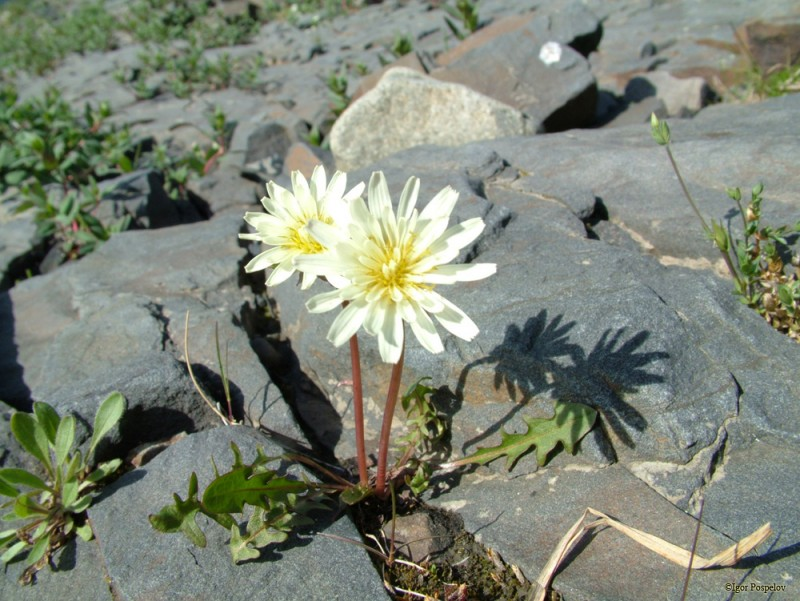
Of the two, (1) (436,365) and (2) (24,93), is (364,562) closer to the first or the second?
(1) (436,365)

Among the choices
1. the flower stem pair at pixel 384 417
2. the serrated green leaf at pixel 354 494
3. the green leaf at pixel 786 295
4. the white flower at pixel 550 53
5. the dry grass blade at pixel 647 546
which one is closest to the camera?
the dry grass blade at pixel 647 546

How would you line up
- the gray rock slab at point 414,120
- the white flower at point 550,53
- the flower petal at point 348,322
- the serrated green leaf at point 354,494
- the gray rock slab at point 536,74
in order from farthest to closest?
1. the white flower at point 550,53
2. the gray rock slab at point 536,74
3. the gray rock slab at point 414,120
4. the serrated green leaf at point 354,494
5. the flower petal at point 348,322

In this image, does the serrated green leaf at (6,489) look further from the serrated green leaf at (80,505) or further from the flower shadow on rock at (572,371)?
the flower shadow on rock at (572,371)

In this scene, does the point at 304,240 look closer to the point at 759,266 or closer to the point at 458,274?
the point at 458,274

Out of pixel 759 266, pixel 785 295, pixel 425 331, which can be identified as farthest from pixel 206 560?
pixel 759 266

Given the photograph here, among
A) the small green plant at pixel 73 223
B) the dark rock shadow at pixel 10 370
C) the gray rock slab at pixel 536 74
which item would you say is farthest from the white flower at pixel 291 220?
the gray rock slab at pixel 536 74

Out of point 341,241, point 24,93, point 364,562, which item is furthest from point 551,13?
point 24,93
